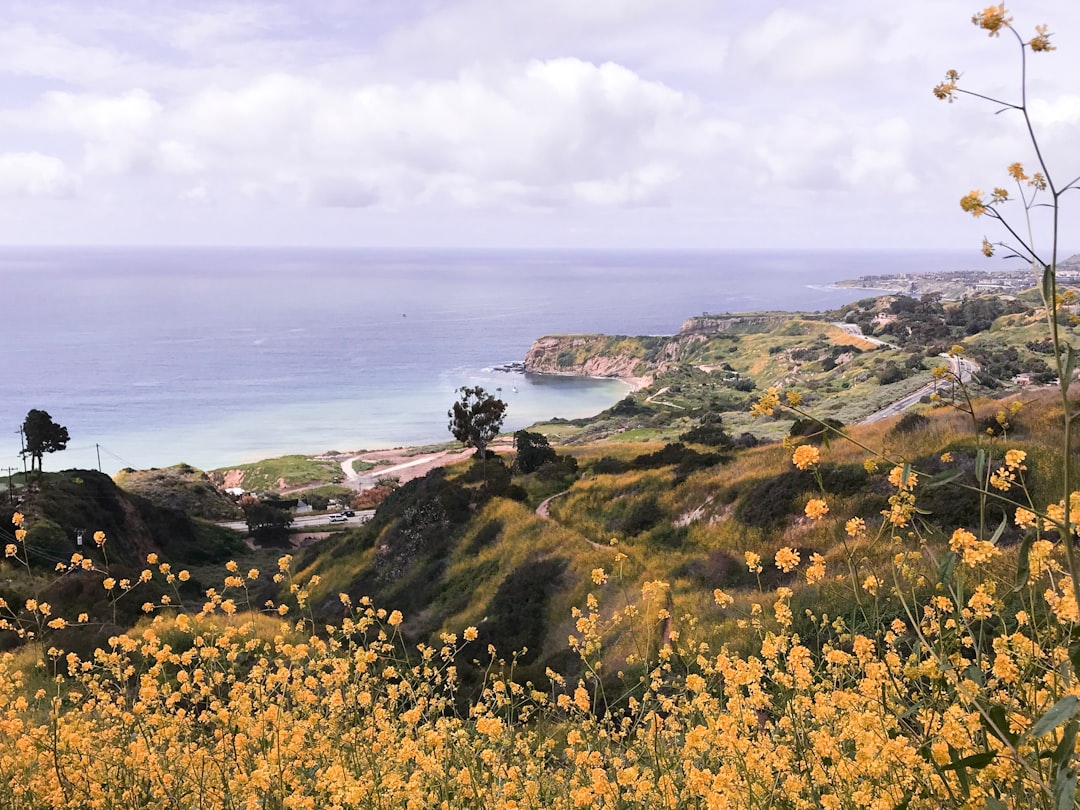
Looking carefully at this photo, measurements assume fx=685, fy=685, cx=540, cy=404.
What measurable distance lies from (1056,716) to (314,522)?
63754 mm

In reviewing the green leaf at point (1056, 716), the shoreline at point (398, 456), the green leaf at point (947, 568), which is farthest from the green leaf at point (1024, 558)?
the shoreline at point (398, 456)

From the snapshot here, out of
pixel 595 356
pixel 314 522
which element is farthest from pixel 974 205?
pixel 595 356

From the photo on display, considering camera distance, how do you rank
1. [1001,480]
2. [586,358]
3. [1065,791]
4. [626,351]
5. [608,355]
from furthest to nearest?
[586,358], [608,355], [626,351], [1001,480], [1065,791]

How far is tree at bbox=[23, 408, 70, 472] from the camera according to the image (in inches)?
1785

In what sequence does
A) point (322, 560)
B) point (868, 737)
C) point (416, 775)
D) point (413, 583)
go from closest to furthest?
point (868, 737) < point (416, 775) < point (413, 583) < point (322, 560)

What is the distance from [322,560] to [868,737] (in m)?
38.2

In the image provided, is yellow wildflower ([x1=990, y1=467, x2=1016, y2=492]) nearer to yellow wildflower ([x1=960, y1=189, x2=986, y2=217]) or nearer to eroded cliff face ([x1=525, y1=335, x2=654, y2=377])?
yellow wildflower ([x1=960, y1=189, x2=986, y2=217])

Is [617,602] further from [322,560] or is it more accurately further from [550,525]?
[322,560]

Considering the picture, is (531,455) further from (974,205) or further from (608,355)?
(608,355)

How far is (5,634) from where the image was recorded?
20.1m

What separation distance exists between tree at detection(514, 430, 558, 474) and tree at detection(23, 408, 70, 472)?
31.5m

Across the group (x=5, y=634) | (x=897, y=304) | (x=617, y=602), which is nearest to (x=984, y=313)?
(x=897, y=304)

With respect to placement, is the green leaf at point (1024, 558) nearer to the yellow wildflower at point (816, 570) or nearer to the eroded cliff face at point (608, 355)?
the yellow wildflower at point (816, 570)

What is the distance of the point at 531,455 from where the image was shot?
1532 inches
